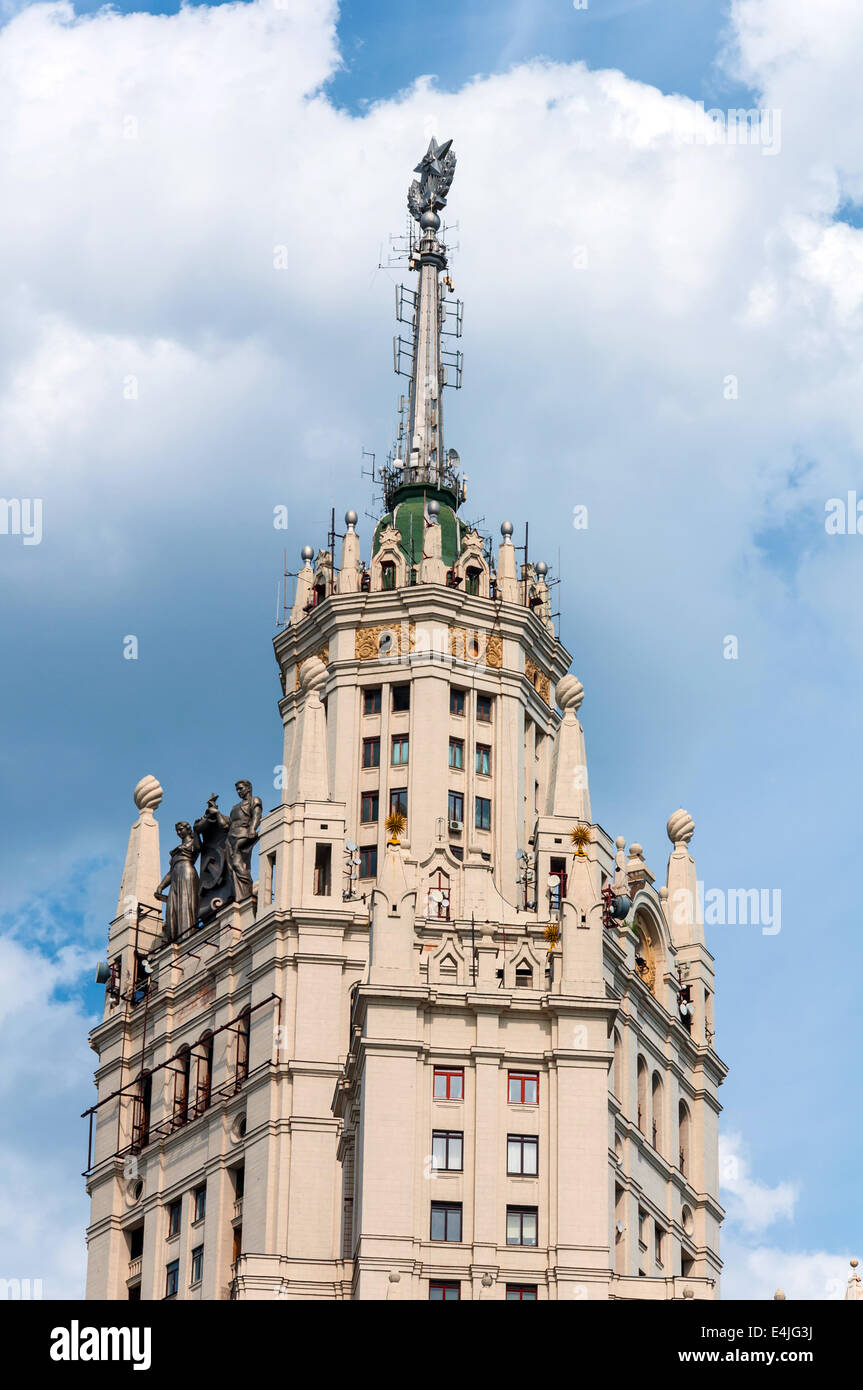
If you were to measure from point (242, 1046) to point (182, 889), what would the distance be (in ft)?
37.1

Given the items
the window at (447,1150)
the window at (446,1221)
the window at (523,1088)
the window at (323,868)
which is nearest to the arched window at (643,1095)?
the window at (323,868)

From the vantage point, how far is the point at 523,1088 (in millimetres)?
110312

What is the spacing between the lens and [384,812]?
438 ft

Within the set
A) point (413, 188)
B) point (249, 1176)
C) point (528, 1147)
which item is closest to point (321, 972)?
point (249, 1176)

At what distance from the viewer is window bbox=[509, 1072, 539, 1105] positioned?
109938mm

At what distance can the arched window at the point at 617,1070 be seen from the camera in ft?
417

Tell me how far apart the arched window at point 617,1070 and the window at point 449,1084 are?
1779 cm

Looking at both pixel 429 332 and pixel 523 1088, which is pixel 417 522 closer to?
pixel 429 332

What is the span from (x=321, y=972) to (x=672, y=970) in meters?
20.9

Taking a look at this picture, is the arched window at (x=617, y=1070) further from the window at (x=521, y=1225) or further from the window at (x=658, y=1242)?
the window at (x=521, y=1225)

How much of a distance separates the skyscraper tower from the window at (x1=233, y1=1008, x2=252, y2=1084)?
141 millimetres

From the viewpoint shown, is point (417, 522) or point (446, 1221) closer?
point (446, 1221)

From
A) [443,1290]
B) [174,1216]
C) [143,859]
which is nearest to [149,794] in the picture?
[143,859]
